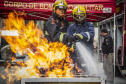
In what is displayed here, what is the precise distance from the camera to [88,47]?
4.31 meters

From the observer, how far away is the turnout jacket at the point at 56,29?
3.66 meters

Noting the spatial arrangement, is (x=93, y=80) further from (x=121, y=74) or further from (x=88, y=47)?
(x=121, y=74)

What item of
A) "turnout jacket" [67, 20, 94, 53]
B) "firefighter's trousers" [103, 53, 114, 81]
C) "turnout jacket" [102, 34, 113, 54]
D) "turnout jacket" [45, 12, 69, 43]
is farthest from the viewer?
"turnout jacket" [102, 34, 113, 54]

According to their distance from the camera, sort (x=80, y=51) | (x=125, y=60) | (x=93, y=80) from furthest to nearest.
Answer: (x=125, y=60) → (x=80, y=51) → (x=93, y=80)

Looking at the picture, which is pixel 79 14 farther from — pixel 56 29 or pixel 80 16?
pixel 56 29

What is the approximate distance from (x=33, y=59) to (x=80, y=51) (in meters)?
1.15

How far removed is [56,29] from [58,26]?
0.59ft

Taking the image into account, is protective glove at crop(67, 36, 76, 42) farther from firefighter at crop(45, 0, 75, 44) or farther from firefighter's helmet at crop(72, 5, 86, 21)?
firefighter's helmet at crop(72, 5, 86, 21)

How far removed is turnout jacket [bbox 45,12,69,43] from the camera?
144 inches

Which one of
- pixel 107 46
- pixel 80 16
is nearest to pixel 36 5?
pixel 80 16

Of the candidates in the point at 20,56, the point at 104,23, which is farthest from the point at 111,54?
the point at 20,56

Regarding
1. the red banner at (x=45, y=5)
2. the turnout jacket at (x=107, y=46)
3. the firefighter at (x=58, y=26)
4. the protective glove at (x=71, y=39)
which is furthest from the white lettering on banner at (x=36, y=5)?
the protective glove at (x=71, y=39)

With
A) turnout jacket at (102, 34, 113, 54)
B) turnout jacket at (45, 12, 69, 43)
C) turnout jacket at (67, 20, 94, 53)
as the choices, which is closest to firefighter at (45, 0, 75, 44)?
turnout jacket at (45, 12, 69, 43)

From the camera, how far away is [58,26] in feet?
12.9
